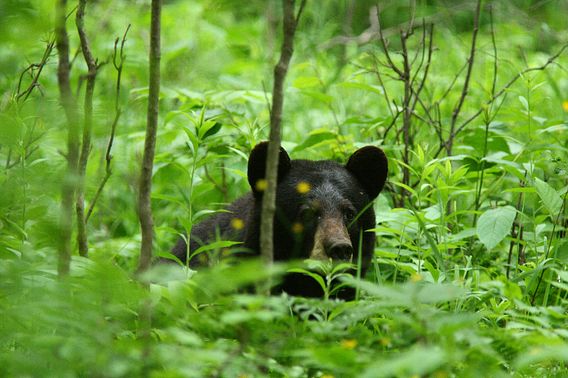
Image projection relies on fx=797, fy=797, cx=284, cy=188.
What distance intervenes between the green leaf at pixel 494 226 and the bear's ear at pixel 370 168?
985mm

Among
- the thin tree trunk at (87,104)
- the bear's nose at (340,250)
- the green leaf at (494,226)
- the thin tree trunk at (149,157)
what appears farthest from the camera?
the bear's nose at (340,250)

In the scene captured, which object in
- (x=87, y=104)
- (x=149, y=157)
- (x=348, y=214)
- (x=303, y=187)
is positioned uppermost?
(x=87, y=104)

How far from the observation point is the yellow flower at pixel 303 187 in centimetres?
462

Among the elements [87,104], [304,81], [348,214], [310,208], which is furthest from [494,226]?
[304,81]

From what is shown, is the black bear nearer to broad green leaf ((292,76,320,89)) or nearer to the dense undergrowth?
the dense undergrowth

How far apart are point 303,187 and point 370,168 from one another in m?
0.60

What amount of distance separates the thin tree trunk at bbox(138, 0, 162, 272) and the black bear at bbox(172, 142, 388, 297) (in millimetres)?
1701

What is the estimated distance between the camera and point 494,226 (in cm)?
401

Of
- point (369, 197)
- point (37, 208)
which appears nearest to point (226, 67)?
point (369, 197)

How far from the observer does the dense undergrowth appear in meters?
2.17

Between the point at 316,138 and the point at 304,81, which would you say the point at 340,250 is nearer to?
the point at 316,138

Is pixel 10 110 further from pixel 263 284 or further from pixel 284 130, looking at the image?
pixel 284 130

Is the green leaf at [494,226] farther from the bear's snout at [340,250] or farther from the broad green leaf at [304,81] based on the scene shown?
the broad green leaf at [304,81]

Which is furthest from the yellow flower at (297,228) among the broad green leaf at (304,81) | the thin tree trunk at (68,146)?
the thin tree trunk at (68,146)
